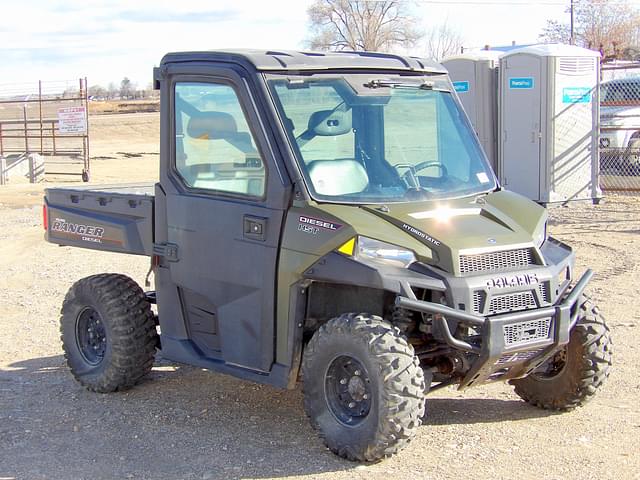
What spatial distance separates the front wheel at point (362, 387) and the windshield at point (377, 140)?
2.58 ft

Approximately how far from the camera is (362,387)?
5.09 m

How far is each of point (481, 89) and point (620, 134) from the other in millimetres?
3567

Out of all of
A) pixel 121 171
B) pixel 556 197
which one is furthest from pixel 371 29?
pixel 556 197

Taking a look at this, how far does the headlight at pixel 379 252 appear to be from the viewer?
496 cm

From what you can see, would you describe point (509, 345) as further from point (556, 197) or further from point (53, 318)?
point (556, 197)

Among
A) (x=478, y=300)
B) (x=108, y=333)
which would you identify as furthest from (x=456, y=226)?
(x=108, y=333)

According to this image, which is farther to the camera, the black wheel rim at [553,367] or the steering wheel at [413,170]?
the black wheel rim at [553,367]

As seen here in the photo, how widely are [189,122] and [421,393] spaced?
2.28 m

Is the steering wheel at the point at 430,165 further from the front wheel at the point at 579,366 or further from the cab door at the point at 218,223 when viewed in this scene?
the front wheel at the point at 579,366

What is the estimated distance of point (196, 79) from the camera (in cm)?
584

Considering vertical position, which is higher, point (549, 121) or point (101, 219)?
point (549, 121)

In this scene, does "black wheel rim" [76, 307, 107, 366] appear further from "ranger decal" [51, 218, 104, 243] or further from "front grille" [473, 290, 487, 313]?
"front grille" [473, 290, 487, 313]

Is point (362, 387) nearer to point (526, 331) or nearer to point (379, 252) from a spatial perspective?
point (379, 252)

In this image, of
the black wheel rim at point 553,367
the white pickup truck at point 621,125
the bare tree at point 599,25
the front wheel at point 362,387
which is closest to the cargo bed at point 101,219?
the front wheel at point 362,387
